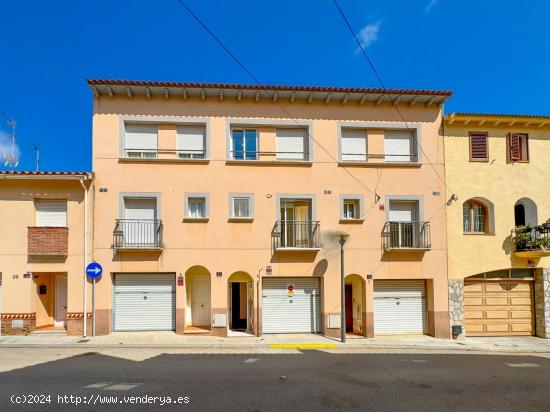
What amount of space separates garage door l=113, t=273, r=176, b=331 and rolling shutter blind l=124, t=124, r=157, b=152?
187 inches

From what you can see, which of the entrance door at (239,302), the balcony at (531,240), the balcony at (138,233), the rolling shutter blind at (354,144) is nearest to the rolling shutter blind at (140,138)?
the balcony at (138,233)

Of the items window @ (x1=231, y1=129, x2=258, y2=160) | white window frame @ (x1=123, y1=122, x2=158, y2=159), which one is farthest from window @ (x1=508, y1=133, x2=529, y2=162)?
white window frame @ (x1=123, y1=122, x2=158, y2=159)

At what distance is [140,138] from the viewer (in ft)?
49.1

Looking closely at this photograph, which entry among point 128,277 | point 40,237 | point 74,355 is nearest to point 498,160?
point 128,277

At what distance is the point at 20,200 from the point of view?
1419 cm

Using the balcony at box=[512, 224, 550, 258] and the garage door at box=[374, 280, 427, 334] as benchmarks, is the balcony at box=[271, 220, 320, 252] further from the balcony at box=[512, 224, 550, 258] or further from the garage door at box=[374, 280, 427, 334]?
the balcony at box=[512, 224, 550, 258]

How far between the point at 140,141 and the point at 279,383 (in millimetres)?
10624

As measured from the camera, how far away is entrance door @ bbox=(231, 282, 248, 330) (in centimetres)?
1587

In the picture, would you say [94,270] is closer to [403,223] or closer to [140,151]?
[140,151]

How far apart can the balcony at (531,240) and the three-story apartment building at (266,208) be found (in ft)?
9.58

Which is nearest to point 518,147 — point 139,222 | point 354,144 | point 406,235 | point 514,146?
point 514,146

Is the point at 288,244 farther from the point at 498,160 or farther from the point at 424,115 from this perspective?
the point at 498,160

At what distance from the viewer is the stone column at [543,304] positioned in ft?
50.2

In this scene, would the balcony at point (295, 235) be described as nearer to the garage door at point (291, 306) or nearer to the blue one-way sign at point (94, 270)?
the garage door at point (291, 306)
